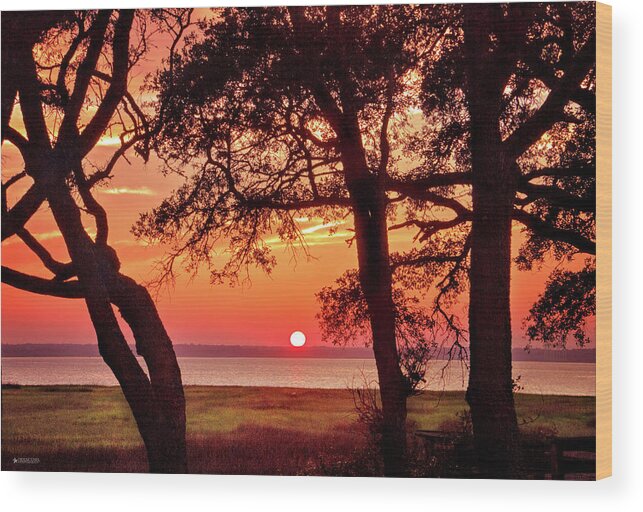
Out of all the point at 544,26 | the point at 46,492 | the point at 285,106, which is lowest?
the point at 46,492

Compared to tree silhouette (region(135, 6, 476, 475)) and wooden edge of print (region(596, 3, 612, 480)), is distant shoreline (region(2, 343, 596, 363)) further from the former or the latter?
tree silhouette (region(135, 6, 476, 475))

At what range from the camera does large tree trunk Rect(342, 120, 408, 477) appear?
753 centimetres

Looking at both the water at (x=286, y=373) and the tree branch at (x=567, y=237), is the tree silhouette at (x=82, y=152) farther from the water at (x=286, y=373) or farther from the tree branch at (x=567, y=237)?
the tree branch at (x=567, y=237)

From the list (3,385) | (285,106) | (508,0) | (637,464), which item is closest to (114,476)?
(3,385)

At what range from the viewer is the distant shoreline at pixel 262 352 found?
7426 millimetres

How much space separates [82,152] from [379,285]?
233 centimetres

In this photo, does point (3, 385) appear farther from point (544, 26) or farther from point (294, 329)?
point (544, 26)

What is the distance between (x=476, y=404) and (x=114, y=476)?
103 inches

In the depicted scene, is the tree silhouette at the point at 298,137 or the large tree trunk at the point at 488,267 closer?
the large tree trunk at the point at 488,267

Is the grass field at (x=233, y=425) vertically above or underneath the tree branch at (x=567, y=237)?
underneath

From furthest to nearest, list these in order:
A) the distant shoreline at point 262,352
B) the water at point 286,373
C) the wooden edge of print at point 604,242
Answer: the distant shoreline at point 262,352 → the water at point 286,373 → the wooden edge of print at point 604,242

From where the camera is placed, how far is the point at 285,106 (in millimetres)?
7676

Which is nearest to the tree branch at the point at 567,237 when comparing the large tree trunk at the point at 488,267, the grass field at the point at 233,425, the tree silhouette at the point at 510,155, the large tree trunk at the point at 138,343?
the tree silhouette at the point at 510,155

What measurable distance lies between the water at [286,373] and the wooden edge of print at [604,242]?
0.11 m
